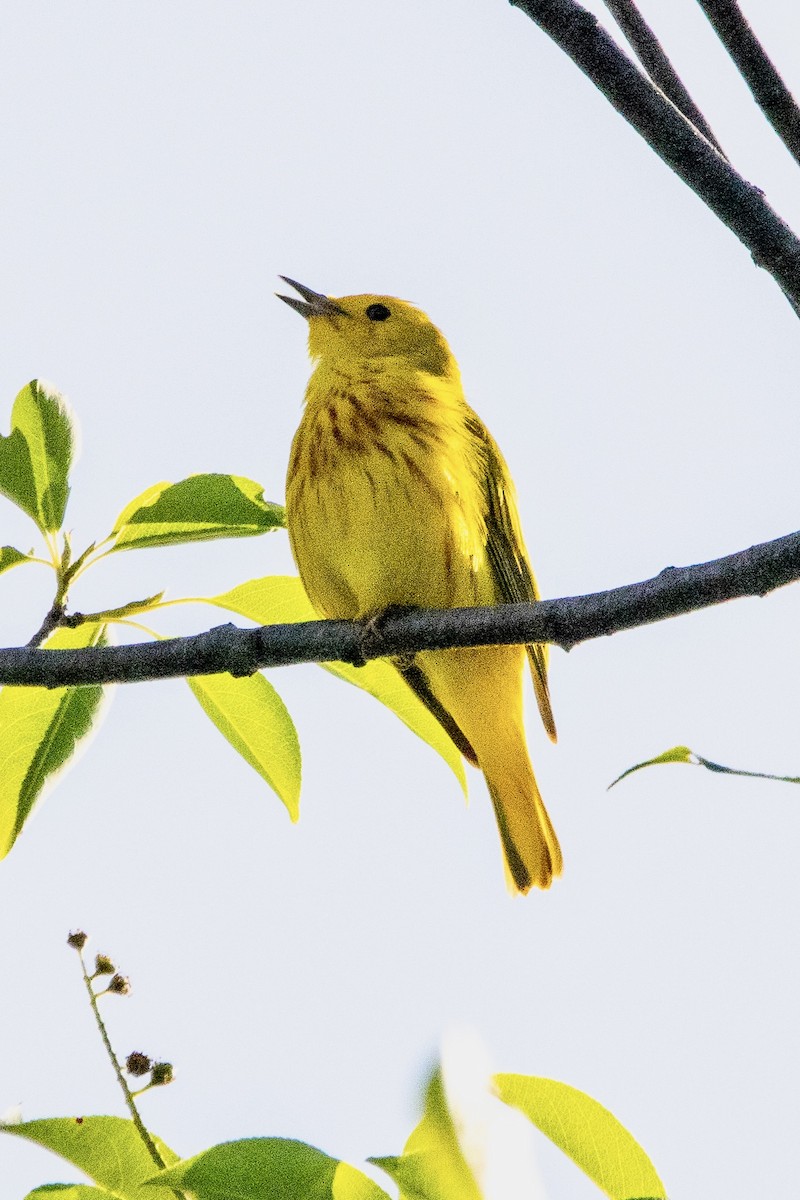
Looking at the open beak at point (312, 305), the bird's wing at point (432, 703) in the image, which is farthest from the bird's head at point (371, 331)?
the bird's wing at point (432, 703)

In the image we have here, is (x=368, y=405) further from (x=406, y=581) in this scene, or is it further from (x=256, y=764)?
(x=256, y=764)

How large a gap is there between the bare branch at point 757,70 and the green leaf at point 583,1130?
1292 mm

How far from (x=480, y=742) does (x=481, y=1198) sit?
126 inches

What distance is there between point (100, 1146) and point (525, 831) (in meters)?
3.05

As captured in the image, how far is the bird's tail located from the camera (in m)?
4.71

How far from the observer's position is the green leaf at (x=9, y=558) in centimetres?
292

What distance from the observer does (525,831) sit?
473 centimetres

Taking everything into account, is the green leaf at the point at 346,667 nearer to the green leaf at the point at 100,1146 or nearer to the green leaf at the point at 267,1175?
the green leaf at the point at 100,1146

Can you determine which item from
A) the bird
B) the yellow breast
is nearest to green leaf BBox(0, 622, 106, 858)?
the bird

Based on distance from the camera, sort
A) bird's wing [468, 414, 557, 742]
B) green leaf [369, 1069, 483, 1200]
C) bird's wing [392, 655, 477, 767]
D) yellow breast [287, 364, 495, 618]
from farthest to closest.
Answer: bird's wing [392, 655, 477, 767] → bird's wing [468, 414, 557, 742] → yellow breast [287, 364, 495, 618] → green leaf [369, 1069, 483, 1200]

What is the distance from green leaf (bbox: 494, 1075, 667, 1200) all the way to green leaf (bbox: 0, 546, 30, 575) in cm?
160

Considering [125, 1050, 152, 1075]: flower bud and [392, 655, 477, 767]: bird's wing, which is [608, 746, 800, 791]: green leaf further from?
[392, 655, 477, 767]: bird's wing

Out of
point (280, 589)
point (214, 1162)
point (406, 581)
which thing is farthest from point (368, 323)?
point (214, 1162)

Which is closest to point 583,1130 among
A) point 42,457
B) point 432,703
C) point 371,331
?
point 42,457
